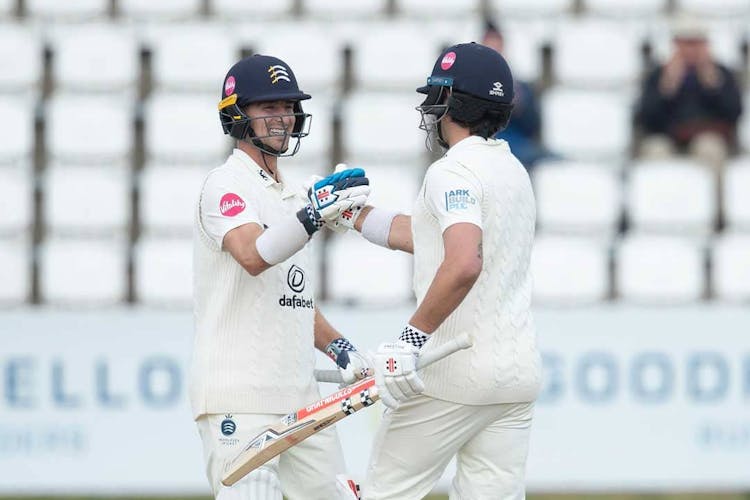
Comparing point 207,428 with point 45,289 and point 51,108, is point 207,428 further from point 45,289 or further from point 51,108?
point 51,108

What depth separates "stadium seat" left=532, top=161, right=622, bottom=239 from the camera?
915cm

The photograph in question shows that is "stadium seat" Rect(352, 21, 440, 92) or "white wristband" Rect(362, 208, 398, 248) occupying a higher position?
"stadium seat" Rect(352, 21, 440, 92)

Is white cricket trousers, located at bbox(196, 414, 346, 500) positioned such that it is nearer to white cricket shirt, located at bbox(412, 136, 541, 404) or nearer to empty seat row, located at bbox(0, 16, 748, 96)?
white cricket shirt, located at bbox(412, 136, 541, 404)

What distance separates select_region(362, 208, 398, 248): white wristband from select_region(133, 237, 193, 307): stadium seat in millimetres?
Answer: 3032

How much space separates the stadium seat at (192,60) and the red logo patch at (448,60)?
191 inches

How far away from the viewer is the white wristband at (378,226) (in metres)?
5.77

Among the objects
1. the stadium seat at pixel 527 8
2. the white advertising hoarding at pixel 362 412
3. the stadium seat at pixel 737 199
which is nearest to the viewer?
the white advertising hoarding at pixel 362 412

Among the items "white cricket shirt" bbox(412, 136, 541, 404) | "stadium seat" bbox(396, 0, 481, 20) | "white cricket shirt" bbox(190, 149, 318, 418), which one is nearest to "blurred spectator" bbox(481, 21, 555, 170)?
"stadium seat" bbox(396, 0, 481, 20)

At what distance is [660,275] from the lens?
8.78 metres

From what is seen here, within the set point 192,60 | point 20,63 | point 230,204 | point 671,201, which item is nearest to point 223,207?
point 230,204

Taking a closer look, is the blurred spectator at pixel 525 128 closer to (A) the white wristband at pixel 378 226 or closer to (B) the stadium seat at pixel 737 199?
(B) the stadium seat at pixel 737 199

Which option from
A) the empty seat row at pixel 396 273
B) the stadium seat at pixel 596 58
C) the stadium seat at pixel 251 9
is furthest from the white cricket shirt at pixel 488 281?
the stadium seat at pixel 251 9

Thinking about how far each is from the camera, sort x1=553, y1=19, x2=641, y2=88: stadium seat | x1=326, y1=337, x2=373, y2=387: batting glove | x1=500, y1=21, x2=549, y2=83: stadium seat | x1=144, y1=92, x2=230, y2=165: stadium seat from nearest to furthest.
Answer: x1=326, y1=337, x2=373, y2=387: batting glove
x1=144, y1=92, x2=230, y2=165: stadium seat
x1=500, y1=21, x2=549, y2=83: stadium seat
x1=553, y1=19, x2=641, y2=88: stadium seat

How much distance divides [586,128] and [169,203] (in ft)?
8.33
